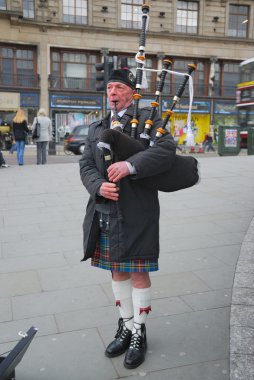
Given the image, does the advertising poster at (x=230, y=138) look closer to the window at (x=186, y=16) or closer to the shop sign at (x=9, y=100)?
the shop sign at (x=9, y=100)

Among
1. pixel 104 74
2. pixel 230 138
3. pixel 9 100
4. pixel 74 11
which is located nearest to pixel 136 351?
pixel 104 74

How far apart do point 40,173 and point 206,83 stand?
97.7 ft

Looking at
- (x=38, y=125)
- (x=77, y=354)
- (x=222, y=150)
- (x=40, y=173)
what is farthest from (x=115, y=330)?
(x=222, y=150)

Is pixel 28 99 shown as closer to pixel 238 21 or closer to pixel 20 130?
pixel 238 21

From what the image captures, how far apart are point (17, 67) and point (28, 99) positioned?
9.25 feet

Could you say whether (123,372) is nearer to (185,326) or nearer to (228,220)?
(185,326)

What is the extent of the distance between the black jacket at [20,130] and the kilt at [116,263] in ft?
35.3

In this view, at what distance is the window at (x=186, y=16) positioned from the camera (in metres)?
36.2

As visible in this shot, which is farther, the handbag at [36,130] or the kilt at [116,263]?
the handbag at [36,130]

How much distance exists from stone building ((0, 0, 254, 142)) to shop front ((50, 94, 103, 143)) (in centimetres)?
8

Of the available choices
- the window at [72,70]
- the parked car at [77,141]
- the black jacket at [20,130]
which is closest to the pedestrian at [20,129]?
the black jacket at [20,130]

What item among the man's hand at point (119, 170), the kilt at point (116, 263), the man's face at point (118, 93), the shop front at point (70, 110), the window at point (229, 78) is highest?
the window at point (229, 78)

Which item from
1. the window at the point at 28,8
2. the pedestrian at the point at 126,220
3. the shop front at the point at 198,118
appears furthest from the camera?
the shop front at the point at 198,118

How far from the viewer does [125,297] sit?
2.86 meters
